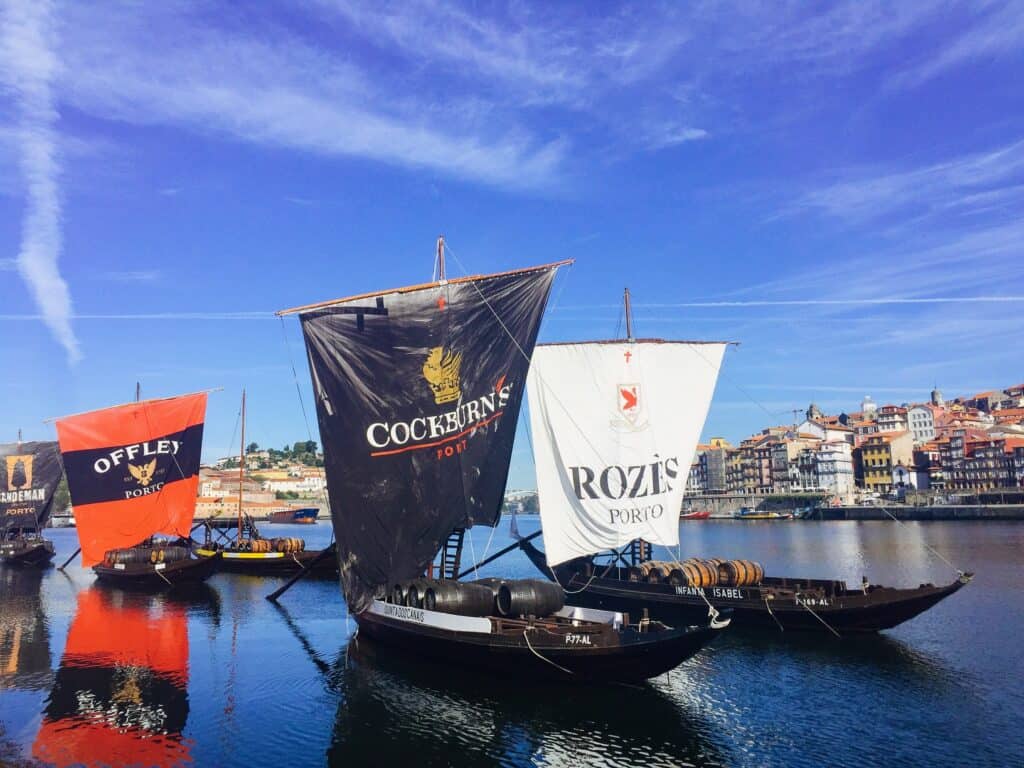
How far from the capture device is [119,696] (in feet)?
80.6

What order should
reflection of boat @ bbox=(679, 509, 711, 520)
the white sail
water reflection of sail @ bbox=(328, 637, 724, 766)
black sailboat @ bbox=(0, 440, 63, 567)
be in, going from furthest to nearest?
1. reflection of boat @ bbox=(679, 509, 711, 520)
2. black sailboat @ bbox=(0, 440, 63, 567)
3. the white sail
4. water reflection of sail @ bbox=(328, 637, 724, 766)

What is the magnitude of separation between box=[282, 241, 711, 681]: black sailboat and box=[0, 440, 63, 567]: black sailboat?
185ft

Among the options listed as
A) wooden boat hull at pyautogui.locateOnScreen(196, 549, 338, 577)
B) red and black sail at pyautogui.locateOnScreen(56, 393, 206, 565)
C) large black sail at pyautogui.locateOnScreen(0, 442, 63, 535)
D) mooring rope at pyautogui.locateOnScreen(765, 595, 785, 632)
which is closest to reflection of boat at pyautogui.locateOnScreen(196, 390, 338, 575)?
wooden boat hull at pyautogui.locateOnScreen(196, 549, 338, 577)

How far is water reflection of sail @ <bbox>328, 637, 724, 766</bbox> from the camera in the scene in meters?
19.2

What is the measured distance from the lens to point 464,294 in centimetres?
2841

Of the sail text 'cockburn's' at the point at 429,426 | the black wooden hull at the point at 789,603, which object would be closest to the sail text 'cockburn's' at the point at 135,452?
the black wooden hull at the point at 789,603

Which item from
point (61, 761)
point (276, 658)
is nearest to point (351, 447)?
point (276, 658)

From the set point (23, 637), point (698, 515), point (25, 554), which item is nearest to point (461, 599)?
point (23, 637)

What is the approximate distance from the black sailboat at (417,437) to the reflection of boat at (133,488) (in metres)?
30.0

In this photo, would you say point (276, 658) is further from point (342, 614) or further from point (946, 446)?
point (946, 446)

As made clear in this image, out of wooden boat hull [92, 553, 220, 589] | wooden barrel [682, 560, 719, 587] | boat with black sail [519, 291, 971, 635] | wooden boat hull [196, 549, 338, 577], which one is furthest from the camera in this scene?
wooden boat hull [196, 549, 338, 577]

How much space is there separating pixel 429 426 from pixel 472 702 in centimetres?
951

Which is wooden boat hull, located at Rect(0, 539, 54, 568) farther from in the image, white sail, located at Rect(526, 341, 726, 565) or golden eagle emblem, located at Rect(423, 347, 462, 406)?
golden eagle emblem, located at Rect(423, 347, 462, 406)

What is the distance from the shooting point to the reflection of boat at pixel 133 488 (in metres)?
52.4
